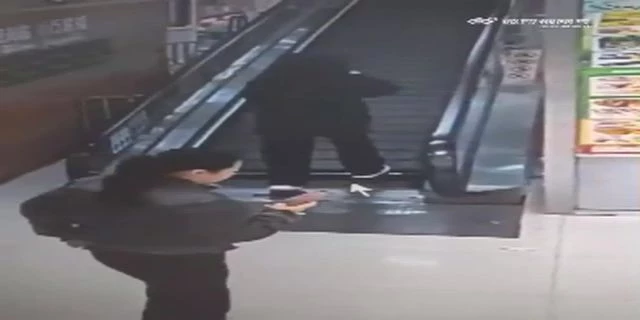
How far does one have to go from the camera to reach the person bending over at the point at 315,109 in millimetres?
1383

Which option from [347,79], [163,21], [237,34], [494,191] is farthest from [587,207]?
[163,21]

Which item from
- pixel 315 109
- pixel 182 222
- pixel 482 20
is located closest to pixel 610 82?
pixel 482 20

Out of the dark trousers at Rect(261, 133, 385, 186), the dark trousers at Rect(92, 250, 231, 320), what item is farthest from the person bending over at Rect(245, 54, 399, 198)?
the dark trousers at Rect(92, 250, 231, 320)

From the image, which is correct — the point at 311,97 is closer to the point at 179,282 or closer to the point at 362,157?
the point at 362,157

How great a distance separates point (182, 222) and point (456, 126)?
1.46 feet

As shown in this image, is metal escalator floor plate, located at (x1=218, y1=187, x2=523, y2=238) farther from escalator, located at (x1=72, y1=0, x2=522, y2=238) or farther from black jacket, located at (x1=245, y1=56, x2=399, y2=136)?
black jacket, located at (x1=245, y1=56, x2=399, y2=136)

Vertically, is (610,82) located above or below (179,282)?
above

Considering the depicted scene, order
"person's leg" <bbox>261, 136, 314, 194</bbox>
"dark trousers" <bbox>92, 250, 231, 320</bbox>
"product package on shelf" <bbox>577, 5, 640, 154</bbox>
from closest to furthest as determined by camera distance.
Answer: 1. "product package on shelf" <bbox>577, 5, 640, 154</bbox>
2. "person's leg" <bbox>261, 136, 314, 194</bbox>
3. "dark trousers" <bbox>92, 250, 231, 320</bbox>

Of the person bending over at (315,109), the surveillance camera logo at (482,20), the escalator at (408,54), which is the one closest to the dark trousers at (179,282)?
the person bending over at (315,109)

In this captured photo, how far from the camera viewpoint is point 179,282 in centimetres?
156

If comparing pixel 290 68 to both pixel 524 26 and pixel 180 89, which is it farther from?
pixel 524 26

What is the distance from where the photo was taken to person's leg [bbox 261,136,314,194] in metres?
1.42

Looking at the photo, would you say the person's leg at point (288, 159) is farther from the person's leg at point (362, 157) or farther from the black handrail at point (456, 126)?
the black handrail at point (456, 126)

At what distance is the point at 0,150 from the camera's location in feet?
5.11
